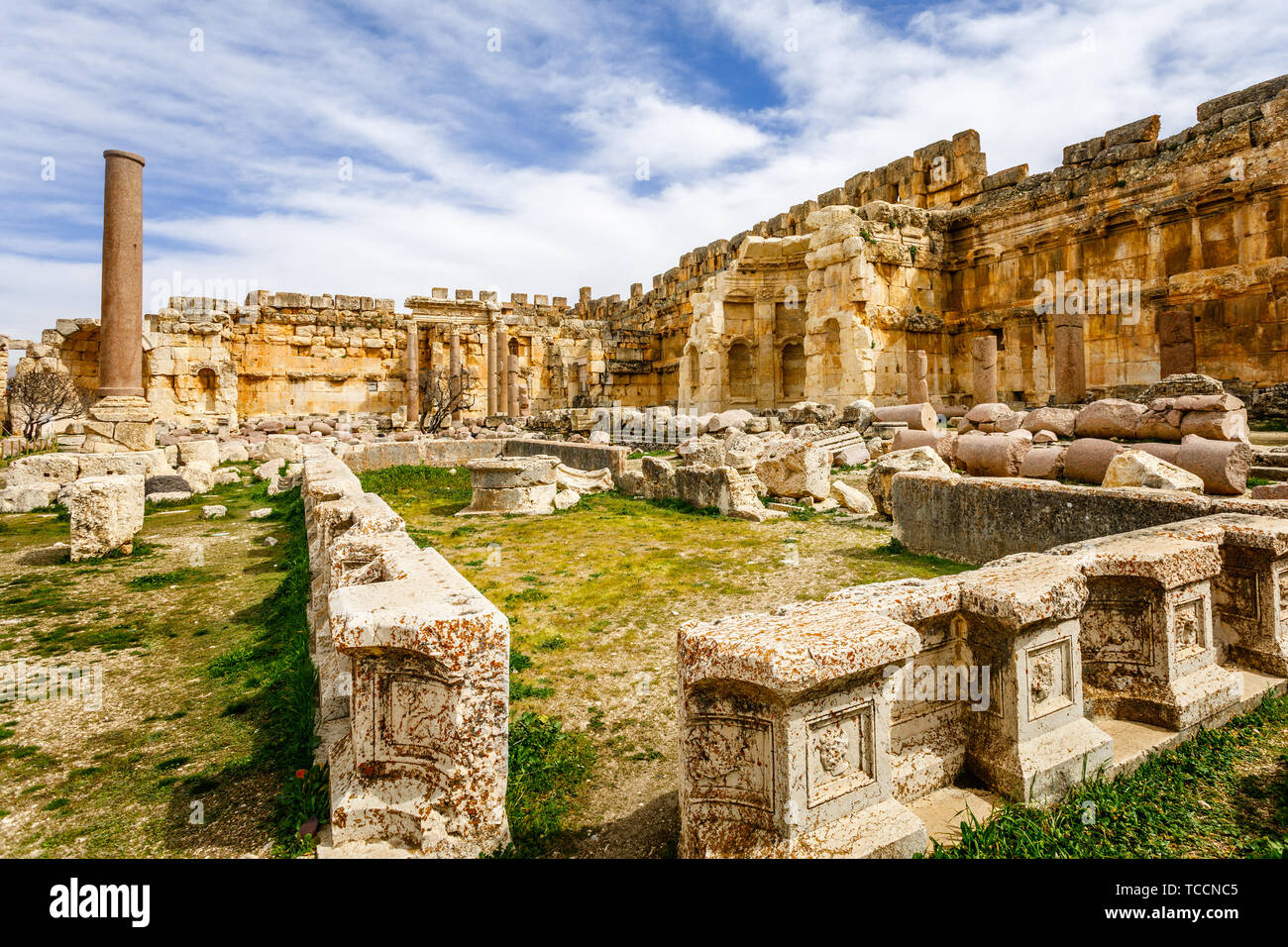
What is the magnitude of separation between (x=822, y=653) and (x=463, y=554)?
572 cm

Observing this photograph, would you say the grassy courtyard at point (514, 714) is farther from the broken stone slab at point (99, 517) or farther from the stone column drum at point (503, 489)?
the stone column drum at point (503, 489)

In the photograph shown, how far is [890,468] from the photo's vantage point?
7.71m

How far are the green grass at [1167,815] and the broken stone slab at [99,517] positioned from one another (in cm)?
798

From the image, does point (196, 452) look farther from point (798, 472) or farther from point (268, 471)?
point (798, 472)

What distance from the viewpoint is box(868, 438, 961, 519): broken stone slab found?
7641 millimetres

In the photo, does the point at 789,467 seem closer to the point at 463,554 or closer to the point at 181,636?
the point at 463,554

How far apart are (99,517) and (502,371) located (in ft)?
72.3

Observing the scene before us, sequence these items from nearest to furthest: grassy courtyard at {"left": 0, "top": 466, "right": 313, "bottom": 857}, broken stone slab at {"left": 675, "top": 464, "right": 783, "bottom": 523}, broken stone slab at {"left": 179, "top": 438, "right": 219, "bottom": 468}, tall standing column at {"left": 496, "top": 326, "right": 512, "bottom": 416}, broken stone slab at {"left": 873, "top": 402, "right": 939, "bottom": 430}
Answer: grassy courtyard at {"left": 0, "top": 466, "right": 313, "bottom": 857} < broken stone slab at {"left": 675, "top": 464, "right": 783, "bottom": 523} < broken stone slab at {"left": 873, "top": 402, "right": 939, "bottom": 430} < broken stone slab at {"left": 179, "top": 438, "right": 219, "bottom": 468} < tall standing column at {"left": 496, "top": 326, "right": 512, "bottom": 416}

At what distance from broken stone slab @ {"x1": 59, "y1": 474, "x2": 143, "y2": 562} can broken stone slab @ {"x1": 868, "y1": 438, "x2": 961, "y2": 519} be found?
8.27m

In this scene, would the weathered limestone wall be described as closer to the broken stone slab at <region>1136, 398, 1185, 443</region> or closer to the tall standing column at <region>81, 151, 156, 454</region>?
the broken stone slab at <region>1136, 398, 1185, 443</region>

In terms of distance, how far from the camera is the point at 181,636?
176 inches

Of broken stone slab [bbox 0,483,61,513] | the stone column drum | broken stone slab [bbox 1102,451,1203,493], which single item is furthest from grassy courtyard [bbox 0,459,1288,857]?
broken stone slab [bbox 0,483,61,513]
